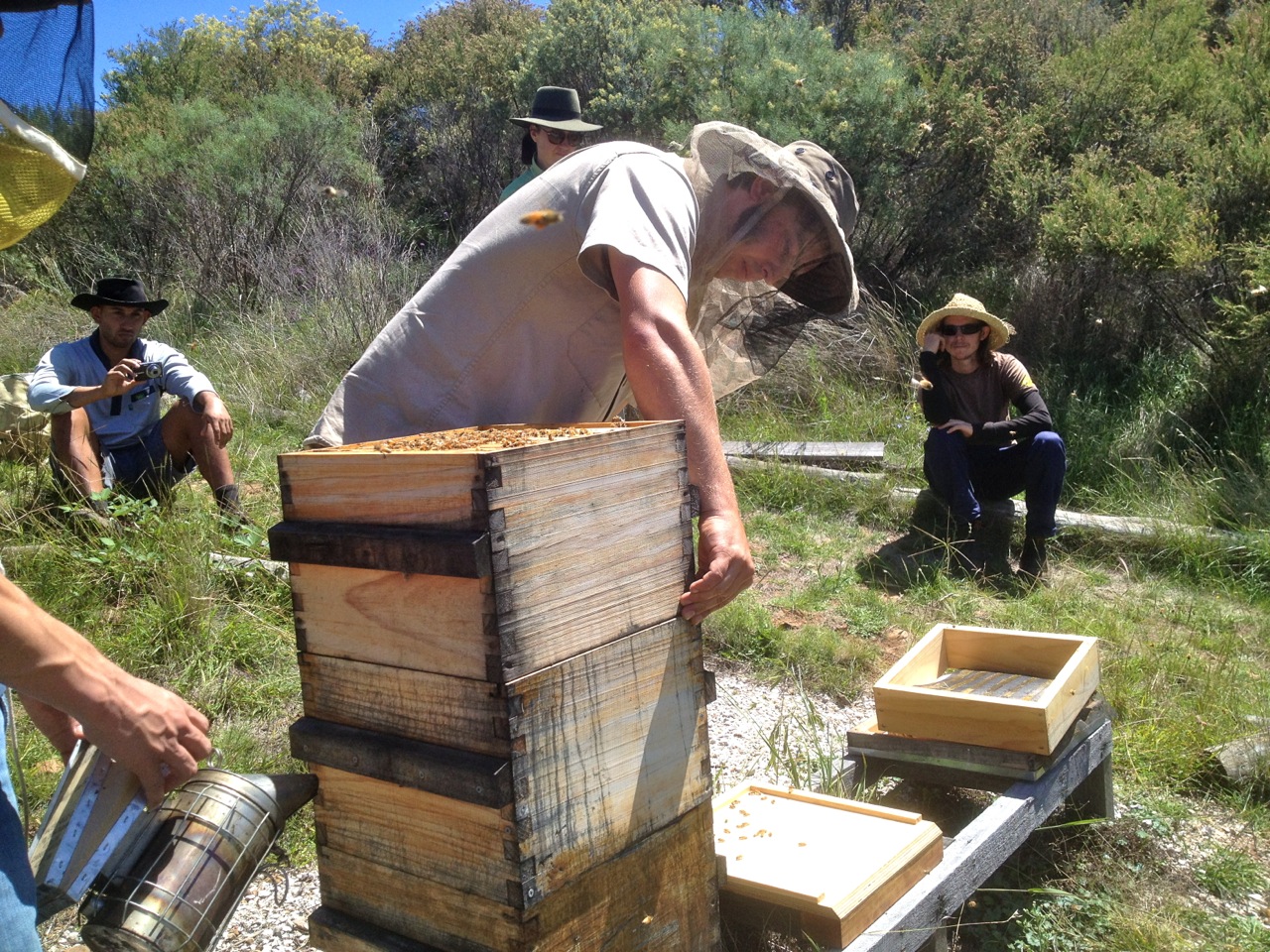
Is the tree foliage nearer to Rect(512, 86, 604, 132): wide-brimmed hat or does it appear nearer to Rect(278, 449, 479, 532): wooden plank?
Rect(512, 86, 604, 132): wide-brimmed hat

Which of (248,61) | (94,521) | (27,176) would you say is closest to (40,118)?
(27,176)

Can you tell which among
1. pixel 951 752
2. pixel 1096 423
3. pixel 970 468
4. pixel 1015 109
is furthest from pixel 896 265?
pixel 951 752

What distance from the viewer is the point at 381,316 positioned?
807 centimetres

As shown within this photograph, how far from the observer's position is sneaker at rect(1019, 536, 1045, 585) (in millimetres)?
4906

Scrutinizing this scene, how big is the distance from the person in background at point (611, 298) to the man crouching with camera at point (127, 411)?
2.87 metres

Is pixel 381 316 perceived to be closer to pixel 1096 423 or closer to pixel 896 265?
pixel 896 265

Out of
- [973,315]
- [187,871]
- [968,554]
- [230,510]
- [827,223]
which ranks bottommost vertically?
[968,554]

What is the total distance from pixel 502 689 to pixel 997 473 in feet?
14.3

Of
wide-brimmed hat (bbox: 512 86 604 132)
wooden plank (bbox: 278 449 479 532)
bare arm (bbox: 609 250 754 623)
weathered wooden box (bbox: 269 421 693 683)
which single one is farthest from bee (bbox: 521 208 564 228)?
wide-brimmed hat (bbox: 512 86 604 132)

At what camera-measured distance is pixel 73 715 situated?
1.32m

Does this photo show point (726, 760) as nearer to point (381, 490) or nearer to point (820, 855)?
point (820, 855)

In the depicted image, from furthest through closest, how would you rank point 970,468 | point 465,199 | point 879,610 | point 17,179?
point 465,199 < point 970,468 < point 879,610 < point 17,179

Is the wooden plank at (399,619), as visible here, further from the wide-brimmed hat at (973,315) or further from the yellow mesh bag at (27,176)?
the wide-brimmed hat at (973,315)

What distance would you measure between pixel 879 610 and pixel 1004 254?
4519 mm
